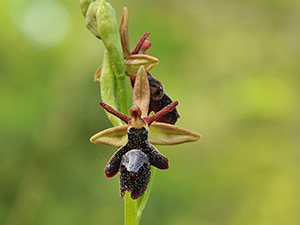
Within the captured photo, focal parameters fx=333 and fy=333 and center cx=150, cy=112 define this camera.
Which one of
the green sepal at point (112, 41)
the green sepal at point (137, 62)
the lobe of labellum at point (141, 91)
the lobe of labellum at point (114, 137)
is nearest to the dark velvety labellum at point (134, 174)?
the lobe of labellum at point (114, 137)

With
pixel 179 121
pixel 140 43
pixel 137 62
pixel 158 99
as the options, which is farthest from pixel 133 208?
pixel 179 121

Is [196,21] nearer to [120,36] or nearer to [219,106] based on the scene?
[219,106]

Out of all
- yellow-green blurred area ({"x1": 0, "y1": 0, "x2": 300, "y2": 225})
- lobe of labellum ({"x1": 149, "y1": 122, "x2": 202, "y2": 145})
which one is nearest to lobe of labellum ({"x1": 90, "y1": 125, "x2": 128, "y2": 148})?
lobe of labellum ({"x1": 149, "y1": 122, "x2": 202, "y2": 145})

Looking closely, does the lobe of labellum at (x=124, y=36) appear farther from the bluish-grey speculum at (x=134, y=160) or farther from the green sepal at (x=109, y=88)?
the bluish-grey speculum at (x=134, y=160)

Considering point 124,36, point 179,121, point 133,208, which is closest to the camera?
point 133,208

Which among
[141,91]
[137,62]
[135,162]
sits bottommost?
[135,162]

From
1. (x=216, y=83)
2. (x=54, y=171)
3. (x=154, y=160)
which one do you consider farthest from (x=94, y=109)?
(x=154, y=160)

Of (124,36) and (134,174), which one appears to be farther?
(124,36)

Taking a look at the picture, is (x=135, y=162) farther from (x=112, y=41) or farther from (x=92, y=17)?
(x=92, y=17)
